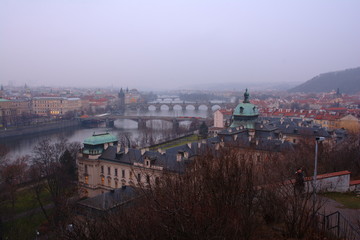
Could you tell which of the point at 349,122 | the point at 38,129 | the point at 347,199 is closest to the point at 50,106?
the point at 38,129

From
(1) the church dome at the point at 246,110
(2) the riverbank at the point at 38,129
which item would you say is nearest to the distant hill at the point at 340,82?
(2) the riverbank at the point at 38,129

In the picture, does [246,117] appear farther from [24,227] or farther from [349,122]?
[349,122]

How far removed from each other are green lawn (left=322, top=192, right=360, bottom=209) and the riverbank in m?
58.2

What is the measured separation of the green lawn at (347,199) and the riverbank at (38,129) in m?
58.2

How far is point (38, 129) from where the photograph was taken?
6531cm

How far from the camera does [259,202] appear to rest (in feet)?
27.5

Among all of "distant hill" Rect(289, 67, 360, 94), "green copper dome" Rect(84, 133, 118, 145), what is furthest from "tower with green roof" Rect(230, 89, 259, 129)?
"distant hill" Rect(289, 67, 360, 94)

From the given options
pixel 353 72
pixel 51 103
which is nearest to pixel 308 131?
pixel 51 103

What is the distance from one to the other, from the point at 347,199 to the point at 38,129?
213 feet

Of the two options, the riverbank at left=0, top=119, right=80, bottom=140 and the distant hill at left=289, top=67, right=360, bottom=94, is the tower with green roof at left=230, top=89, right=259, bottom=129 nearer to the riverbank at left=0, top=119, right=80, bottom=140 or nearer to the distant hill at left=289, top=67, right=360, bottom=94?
the riverbank at left=0, top=119, right=80, bottom=140

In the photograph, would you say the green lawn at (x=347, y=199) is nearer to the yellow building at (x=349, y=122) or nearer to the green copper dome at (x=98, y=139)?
the green copper dome at (x=98, y=139)

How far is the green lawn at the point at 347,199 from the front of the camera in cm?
1115

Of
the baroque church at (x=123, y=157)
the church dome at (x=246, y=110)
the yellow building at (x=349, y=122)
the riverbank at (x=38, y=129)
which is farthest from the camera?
the riverbank at (x=38, y=129)

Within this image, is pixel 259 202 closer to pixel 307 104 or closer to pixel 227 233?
pixel 227 233
